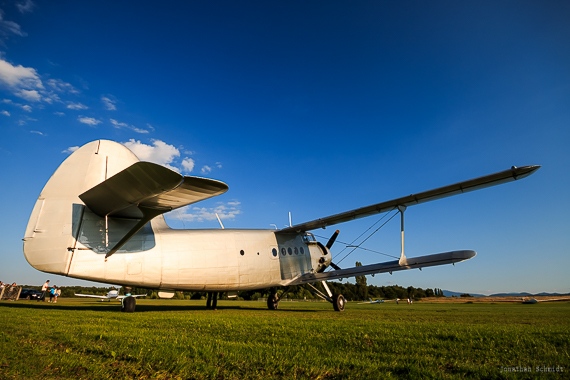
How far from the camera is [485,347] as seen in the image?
423 cm

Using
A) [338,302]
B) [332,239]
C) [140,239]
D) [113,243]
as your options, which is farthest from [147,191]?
[332,239]

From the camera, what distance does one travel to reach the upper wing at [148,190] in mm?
7073

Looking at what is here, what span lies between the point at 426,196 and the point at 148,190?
31.6ft

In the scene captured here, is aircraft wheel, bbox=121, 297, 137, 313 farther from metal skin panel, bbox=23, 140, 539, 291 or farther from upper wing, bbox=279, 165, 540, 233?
upper wing, bbox=279, 165, 540, 233

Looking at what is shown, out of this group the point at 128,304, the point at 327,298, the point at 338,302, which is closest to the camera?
the point at 128,304

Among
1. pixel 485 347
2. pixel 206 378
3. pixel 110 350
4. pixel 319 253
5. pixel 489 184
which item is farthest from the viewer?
pixel 319 253

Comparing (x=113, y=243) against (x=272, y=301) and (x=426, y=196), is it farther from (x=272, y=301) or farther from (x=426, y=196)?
(x=426, y=196)

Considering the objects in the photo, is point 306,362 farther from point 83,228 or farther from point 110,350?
point 83,228

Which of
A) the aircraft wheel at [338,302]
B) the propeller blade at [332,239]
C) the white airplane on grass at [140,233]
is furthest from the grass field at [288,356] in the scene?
the propeller blade at [332,239]

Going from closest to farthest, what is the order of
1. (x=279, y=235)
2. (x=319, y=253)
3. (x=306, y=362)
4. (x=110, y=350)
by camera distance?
(x=306, y=362), (x=110, y=350), (x=279, y=235), (x=319, y=253)

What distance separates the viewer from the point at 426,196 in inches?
501

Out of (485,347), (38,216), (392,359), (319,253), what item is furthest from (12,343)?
(319,253)

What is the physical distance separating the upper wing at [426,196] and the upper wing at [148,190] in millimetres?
7774

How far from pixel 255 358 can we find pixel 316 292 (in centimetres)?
1423
